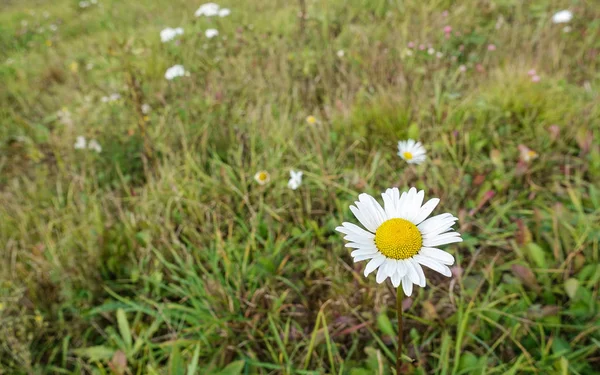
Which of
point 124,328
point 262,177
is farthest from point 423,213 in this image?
point 124,328

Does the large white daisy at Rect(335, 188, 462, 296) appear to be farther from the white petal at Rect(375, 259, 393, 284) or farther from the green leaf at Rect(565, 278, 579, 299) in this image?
the green leaf at Rect(565, 278, 579, 299)

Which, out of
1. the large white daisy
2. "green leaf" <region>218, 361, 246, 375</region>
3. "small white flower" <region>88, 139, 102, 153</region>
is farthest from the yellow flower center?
"small white flower" <region>88, 139, 102, 153</region>

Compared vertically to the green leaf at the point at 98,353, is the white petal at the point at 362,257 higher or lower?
higher

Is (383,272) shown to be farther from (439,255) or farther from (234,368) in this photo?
(234,368)

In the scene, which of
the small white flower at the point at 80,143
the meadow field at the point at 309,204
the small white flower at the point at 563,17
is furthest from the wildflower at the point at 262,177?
the small white flower at the point at 563,17

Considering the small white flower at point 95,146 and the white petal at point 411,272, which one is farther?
the small white flower at point 95,146

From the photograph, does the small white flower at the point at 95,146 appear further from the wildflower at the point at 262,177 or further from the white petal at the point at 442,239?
the white petal at the point at 442,239
